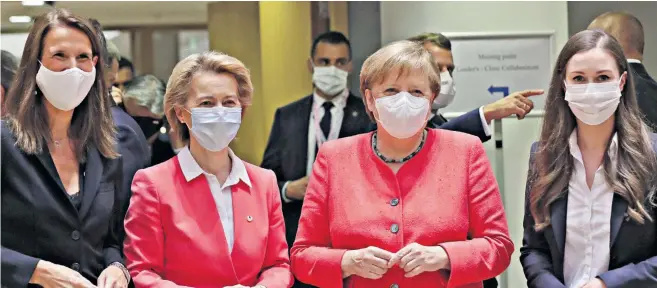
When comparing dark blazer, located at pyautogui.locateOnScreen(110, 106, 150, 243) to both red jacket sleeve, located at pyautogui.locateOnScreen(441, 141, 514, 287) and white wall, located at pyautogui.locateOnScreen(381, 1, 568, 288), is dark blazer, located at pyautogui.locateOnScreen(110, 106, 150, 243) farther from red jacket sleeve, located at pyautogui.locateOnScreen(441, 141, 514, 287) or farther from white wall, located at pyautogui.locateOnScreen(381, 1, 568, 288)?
white wall, located at pyautogui.locateOnScreen(381, 1, 568, 288)

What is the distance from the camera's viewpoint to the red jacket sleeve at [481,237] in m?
2.85

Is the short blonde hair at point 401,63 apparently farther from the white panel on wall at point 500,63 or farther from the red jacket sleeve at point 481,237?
the white panel on wall at point 500,63

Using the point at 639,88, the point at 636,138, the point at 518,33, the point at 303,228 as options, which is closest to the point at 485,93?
the point at 518,33

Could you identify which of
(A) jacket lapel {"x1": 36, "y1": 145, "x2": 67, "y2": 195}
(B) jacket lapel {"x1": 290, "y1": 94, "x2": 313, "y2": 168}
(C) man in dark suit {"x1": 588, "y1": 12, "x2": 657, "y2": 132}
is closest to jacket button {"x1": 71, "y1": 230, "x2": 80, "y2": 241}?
(A) jacket lapel {"x1": 36, "y1": 145, "x2": 67, "y2": 195}

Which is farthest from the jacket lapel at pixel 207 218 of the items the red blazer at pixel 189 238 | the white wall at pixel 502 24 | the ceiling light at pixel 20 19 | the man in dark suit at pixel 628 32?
the man in dark suit at pixel 628 32

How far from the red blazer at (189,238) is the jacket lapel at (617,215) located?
114cm

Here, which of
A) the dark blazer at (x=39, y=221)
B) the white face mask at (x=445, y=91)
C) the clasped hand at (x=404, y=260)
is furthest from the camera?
the white face mask at (x=445, y=91)

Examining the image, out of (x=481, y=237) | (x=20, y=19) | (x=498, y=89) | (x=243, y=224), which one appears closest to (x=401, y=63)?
(x=481, y=237)

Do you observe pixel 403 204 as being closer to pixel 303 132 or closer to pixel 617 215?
pixel 617 215

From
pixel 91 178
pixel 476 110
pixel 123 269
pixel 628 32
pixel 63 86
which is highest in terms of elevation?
pixel 628 32

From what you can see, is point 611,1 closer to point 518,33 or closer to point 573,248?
point 518,33

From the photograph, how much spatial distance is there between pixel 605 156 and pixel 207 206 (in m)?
1.43

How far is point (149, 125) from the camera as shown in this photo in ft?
14.0

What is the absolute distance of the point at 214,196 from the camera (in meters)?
3.06
